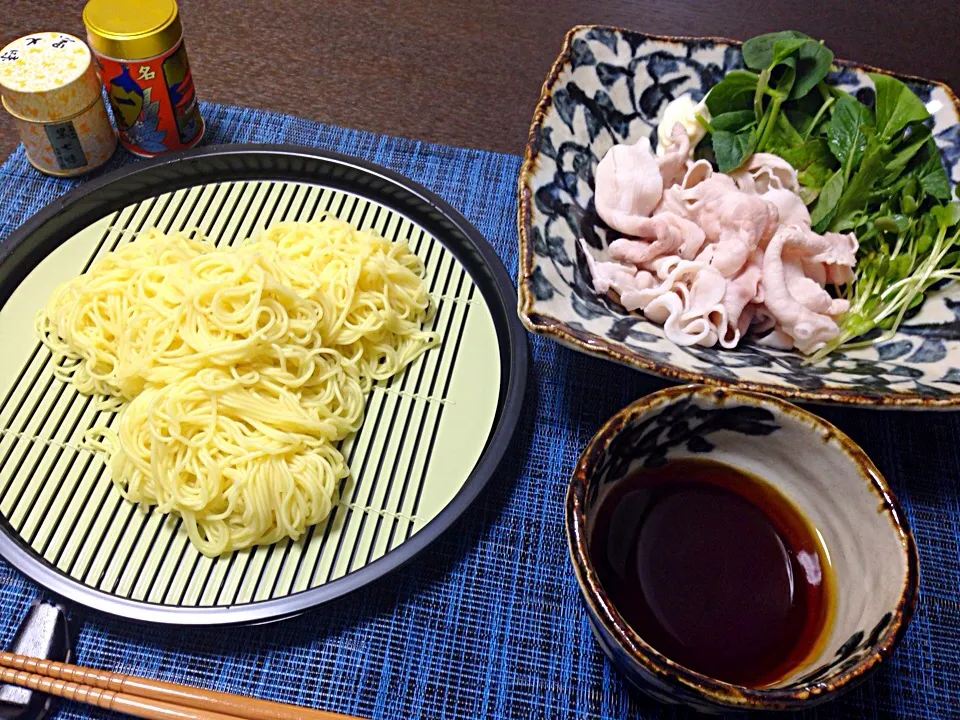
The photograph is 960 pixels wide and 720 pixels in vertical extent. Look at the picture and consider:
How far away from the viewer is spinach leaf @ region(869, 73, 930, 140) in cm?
169

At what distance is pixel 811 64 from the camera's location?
5.64 ft

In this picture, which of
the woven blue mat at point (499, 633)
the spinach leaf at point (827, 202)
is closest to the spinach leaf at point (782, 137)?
the spinach leaf at point (827, 202)

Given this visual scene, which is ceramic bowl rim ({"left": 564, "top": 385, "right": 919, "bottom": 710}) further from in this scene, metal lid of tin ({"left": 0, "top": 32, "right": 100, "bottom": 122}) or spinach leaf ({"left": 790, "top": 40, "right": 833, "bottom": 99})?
metal lid of tin ({"left": 0, "top": 32, "right": 100, "bottom": 122})

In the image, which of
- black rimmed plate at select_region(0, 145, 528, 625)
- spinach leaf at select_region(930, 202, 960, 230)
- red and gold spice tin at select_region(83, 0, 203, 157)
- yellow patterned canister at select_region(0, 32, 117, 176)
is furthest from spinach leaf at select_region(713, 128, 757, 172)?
yellow patterned canister at select_region(0, 32, 117, 176)

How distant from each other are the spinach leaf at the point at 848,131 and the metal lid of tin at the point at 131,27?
153 centimetres

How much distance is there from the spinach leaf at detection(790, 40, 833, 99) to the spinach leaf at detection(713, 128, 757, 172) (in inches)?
6.0

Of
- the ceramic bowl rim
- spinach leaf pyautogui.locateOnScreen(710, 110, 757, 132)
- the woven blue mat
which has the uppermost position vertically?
spinach leaf pyautogui.locateOnScreen(710, 110, 757, 132)

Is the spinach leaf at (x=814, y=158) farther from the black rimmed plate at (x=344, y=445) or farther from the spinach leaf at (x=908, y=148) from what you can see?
the black rimmed plate at (x=344, y=445)

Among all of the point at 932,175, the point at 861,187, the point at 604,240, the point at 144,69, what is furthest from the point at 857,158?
the point at 144,69

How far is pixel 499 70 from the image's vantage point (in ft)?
7.89

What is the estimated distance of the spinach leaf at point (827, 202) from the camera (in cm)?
163

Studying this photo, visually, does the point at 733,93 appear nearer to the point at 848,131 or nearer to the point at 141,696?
the point at 848,131

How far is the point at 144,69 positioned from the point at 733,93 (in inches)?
54.1

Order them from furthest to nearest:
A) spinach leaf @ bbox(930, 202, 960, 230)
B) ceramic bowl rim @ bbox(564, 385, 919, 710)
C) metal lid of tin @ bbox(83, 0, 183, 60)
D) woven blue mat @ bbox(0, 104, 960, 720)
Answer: metal lid of tin @ bbox(83, 0, 183, 60), spinach leaf @ bbox(930, 202, 960, 230), woven blue mat @ bbox(0, 104, 960, 720), ceramic bowl rim @ bbox(564, 385, 919, 710)
